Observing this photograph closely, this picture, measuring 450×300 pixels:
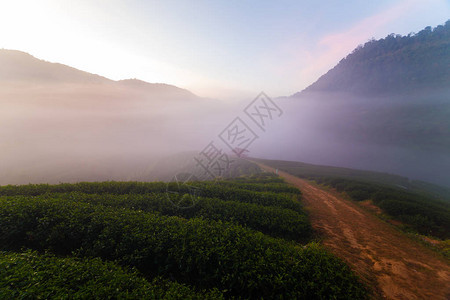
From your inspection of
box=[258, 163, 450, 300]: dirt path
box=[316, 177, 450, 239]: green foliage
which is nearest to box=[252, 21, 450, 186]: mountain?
box=[316, 177, 450, 239]: green foliage

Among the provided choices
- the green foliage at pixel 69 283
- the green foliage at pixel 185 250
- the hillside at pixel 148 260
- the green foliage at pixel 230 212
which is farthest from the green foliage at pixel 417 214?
the green foliage at pixel 69 283

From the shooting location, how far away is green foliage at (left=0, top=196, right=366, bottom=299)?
20.9 ft

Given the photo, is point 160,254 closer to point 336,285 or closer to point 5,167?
point 336,285

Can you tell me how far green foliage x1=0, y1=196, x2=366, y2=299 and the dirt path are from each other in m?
2.62

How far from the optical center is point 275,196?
55.2ft

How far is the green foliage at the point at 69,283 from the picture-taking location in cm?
457

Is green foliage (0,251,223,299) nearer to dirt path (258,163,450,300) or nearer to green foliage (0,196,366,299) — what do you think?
green foliage (0,196,366,299)

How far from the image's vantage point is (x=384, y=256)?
32.5ft

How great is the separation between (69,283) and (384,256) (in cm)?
1533

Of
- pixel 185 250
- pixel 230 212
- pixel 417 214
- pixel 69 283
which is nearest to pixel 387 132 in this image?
Answer: pixel 417 214

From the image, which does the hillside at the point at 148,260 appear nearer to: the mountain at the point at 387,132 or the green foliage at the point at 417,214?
the green foliage at the point at 417,214

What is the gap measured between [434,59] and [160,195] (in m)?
330

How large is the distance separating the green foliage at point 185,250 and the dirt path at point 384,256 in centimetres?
262

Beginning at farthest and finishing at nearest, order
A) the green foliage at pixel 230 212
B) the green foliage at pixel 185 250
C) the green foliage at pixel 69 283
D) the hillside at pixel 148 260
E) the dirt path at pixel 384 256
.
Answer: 1. the green foliage at pixel 230 212
2. the dirt path at pixel 384 256
3. the green foliage at pixel 185 250
4. the hillside at pixel 148 260
5. the green foliage at pixel 69 283
